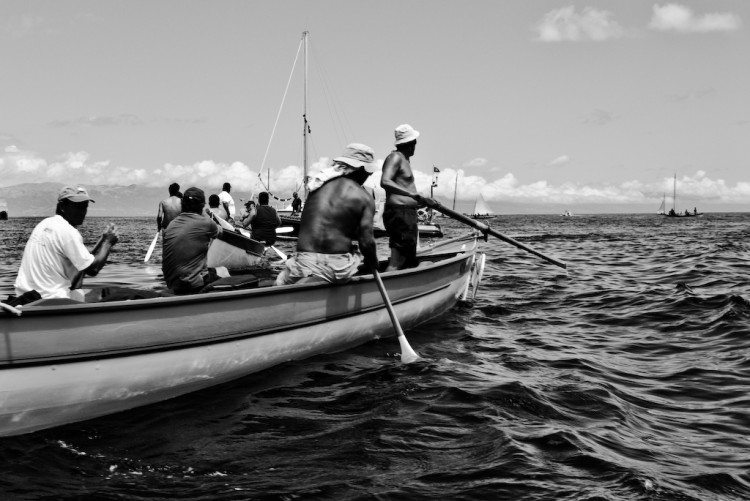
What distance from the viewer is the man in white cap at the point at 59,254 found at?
549 centimetres

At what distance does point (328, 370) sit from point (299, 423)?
5.75 ft

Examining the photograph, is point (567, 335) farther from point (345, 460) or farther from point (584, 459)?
point (345, 460)

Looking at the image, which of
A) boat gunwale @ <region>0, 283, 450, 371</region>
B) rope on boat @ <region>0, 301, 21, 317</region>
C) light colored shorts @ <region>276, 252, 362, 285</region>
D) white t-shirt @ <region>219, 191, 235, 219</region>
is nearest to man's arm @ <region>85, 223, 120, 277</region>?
boat gunwale @ <region>0, 283, 450, 371</region>

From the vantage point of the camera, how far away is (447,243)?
47.9ft

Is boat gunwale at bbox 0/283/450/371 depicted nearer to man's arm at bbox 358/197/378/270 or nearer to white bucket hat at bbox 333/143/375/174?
man's arm at bbox 358/197/378/270

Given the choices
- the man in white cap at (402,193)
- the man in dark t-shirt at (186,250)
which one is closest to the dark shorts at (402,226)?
the man in white cap at (402,193)

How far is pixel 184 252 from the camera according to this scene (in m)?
7.40

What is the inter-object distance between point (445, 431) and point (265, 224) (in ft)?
43.8

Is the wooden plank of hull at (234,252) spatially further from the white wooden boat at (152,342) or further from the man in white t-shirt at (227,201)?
the white wooden boat at (152,342)

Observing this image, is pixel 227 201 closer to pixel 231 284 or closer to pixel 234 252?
pixel 234 252

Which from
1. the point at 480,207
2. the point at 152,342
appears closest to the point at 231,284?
the point at 152,342

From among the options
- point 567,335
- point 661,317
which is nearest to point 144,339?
point 567,335

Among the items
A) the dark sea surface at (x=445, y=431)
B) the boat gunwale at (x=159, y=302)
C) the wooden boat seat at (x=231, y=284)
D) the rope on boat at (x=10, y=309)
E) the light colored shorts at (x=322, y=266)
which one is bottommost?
the dark sea surface at (x=445, y=431)

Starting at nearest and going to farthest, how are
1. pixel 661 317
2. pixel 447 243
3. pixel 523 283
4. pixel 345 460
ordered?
pixel 345 460
pixel 661 317
pixel 447 243
pixel 523 283
